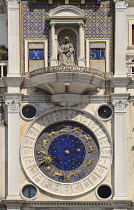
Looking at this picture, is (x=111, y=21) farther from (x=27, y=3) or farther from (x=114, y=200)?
(x=114, y=200)

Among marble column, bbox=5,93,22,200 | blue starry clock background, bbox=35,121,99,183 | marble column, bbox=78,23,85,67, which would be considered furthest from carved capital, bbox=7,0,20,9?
blue starry clock background, bbox=35,121,99,183

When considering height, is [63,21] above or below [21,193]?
above

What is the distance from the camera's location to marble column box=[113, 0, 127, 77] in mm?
26406

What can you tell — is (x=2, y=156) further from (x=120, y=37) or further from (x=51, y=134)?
(x=120, y=37)

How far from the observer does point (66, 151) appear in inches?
1029

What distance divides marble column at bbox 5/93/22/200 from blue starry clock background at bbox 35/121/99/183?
68 centimetres

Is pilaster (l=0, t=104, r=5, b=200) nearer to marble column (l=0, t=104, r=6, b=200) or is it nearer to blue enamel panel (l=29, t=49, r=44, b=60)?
marble column (l=0, t=104, r=6, b=200)

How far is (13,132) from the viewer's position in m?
26.1

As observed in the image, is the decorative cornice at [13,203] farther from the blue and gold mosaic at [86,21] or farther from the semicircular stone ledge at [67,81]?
the blue and gold mosaic at [86,21]

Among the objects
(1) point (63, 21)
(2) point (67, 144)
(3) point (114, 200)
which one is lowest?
(3) point (114, 200)

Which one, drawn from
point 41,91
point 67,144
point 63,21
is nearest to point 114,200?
point 67,144

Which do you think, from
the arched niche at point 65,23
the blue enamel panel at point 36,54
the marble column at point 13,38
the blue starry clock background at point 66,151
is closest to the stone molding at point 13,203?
the blue starry clock background at point 66,151

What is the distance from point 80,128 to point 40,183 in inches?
82.3

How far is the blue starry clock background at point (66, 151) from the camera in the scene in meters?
26.0
